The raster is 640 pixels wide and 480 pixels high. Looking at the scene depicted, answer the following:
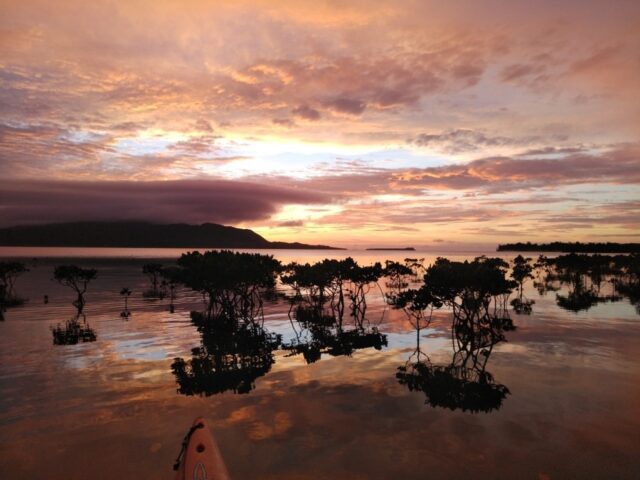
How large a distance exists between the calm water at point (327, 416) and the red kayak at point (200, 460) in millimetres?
2158

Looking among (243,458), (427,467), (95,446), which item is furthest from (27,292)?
(427,467)

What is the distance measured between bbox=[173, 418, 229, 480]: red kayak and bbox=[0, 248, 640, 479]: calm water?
7.08 feet

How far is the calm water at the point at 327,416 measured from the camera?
13820 mm

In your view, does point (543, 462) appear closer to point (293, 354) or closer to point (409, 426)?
point (409, 426)

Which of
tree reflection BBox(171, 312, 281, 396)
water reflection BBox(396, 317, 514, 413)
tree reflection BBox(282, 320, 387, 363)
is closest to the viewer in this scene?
water reflection BBox(396, 317, 514, 413)

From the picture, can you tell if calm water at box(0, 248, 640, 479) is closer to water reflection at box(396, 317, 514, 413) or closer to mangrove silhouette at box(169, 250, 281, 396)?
water reflection at box(396, 317, 514, 413)

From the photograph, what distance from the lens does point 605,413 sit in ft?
57.8

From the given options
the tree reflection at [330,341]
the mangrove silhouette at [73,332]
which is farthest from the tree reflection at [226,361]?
the mangrove silhouette at [73,332]

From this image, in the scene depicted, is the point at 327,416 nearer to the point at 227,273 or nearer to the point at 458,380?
the point at 458,380

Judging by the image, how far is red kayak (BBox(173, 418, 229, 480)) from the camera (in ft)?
36.7

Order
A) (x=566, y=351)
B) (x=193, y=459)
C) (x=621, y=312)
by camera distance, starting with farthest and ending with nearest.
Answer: (x=621, y=312)
(x=566, y=351)
(x=193, y=459)

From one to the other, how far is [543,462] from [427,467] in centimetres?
398

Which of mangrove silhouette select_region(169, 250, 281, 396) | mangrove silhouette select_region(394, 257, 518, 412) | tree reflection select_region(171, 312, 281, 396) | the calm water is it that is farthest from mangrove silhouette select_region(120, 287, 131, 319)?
mangrove silhouette select_region(394, 257, 518, 412)

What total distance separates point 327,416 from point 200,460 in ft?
24.2
